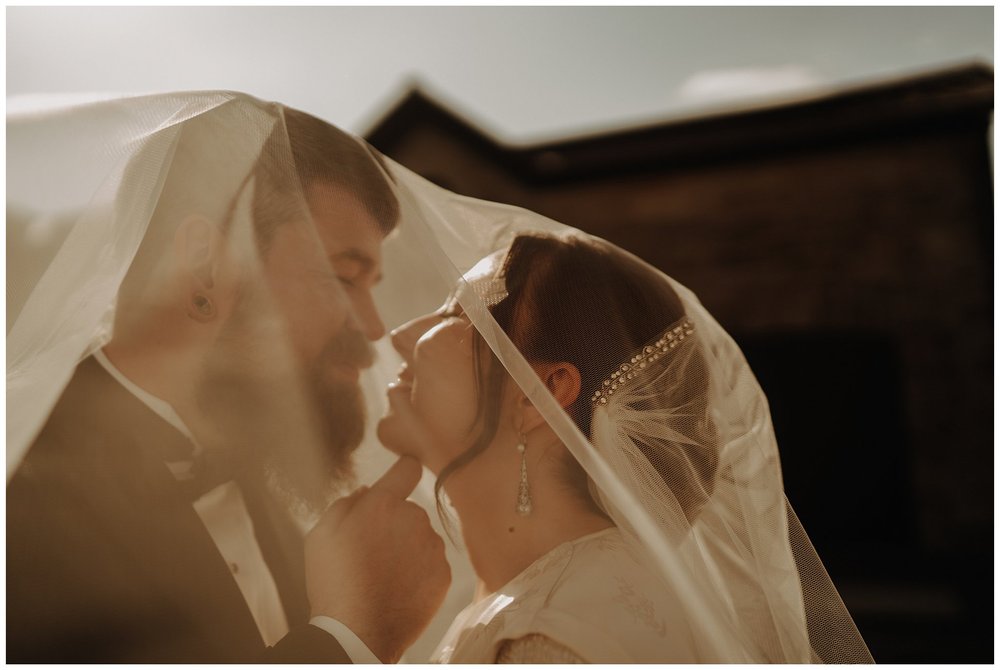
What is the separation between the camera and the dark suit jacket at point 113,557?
1416mm

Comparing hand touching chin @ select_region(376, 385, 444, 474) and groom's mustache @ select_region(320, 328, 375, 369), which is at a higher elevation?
groom's mustache @ select_region(320, 328, 375, 369)

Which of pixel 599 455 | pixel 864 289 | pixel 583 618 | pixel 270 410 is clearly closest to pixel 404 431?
pixel 270 410

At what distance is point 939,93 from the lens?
7074 mm

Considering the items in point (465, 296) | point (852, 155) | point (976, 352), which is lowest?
point (976, 352)

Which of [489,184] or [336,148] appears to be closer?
[336,148]

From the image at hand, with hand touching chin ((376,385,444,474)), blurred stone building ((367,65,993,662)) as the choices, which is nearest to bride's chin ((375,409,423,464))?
hand touching chin ((376,385,444,474))

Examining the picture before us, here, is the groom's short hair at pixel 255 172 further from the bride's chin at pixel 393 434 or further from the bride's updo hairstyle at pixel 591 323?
the bride's chin at pixel 393 434

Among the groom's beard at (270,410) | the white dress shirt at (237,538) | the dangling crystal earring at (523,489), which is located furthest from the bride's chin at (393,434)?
the white dress shirt at (237,538)

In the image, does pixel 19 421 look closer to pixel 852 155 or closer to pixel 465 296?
pixel 465 296

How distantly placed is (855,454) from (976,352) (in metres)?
1.57

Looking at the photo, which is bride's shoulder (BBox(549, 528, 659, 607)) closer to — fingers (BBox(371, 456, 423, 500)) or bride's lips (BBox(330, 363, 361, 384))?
fingers (BBox(371, 456, 423, 500))

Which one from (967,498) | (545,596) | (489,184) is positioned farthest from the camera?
(489,184)

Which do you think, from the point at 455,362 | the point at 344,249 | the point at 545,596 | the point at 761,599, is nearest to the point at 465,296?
the point at 455,362

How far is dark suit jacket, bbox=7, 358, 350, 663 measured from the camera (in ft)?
4.65
